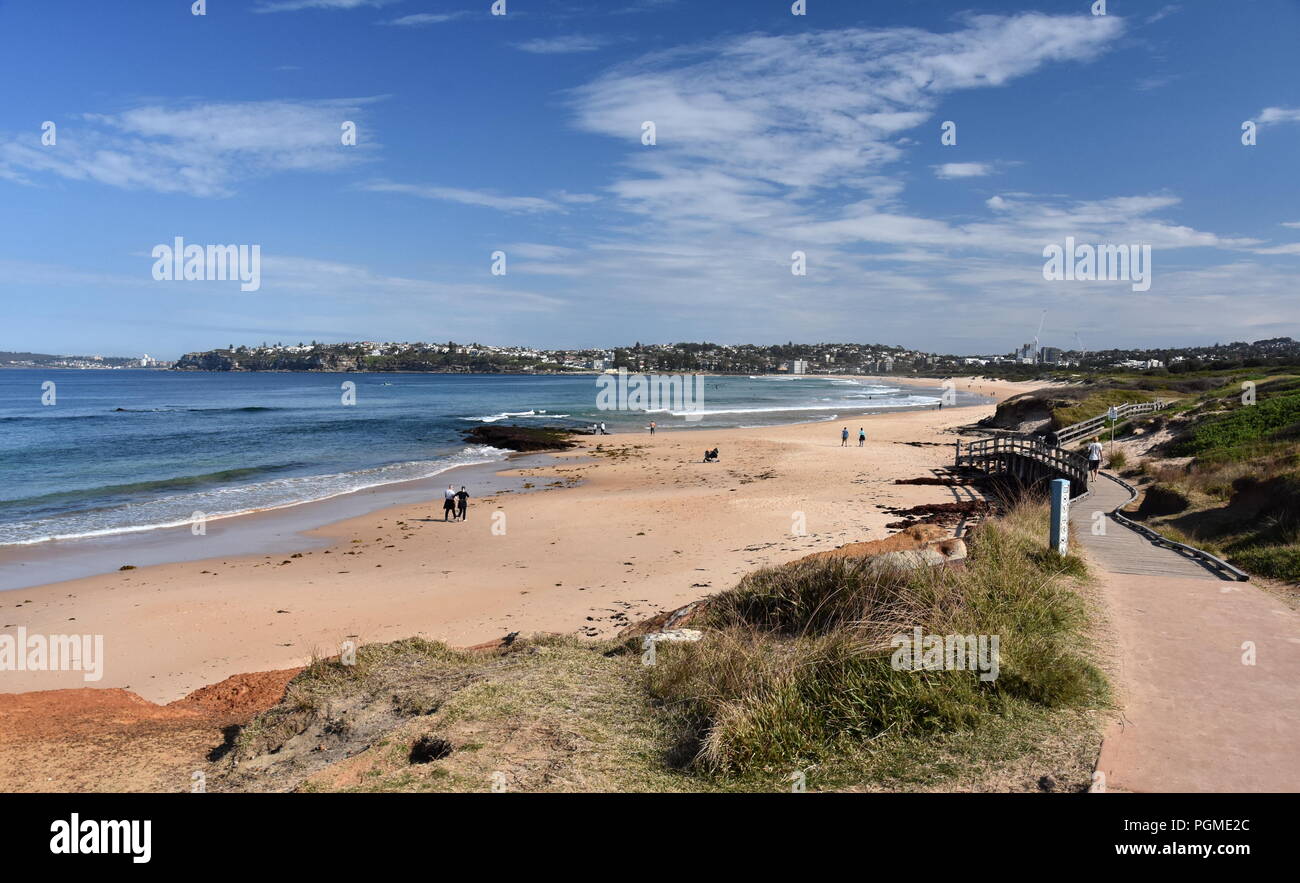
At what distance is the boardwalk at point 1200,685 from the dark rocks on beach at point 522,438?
3707 cm

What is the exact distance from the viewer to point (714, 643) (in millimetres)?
7379

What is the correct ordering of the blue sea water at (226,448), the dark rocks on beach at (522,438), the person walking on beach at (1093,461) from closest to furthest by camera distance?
1. the person walking on beach at (1093,461)
2. the blue sea water at (226,448)
3. the dark rocks on beach at (522,438)

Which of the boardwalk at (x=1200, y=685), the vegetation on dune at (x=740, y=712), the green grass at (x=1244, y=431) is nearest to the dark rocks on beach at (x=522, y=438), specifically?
the green grass at (x=1244, y=431)

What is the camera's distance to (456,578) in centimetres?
1630

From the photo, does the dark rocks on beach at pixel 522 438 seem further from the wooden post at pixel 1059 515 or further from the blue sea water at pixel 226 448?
the wooden post at pixel 1059 515

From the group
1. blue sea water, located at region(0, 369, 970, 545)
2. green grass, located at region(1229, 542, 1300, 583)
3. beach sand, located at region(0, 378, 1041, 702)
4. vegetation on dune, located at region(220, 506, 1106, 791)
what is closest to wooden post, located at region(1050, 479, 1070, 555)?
green grass, located at region(1229, 542, 1300, 583)

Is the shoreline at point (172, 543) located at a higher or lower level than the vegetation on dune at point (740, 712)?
lower

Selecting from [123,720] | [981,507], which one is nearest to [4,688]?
[123,720]

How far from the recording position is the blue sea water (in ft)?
85.0

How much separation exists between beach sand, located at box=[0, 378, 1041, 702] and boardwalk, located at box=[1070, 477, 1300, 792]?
6985 mm

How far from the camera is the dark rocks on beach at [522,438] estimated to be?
46000 mm

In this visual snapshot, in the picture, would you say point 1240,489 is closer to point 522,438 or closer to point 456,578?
point 456,578

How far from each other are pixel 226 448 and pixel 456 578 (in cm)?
3278
